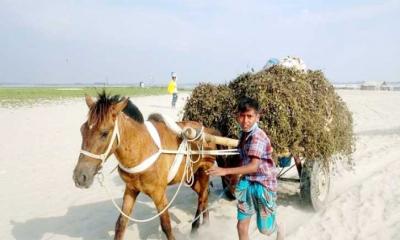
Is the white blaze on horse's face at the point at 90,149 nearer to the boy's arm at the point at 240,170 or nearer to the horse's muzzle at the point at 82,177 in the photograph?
the horse's muzzle at the point at 82,177

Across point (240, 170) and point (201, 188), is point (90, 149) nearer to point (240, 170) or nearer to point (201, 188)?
point (240, 170)

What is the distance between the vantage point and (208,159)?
5473 mm

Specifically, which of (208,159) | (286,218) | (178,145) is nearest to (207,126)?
(208,159)

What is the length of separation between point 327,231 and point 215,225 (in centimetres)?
163

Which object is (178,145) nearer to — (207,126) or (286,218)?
(207,126)

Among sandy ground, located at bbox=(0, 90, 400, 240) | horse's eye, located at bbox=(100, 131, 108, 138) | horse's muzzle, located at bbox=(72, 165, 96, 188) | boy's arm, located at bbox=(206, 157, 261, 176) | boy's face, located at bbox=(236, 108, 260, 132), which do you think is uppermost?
boy's face, located at bbox=(236, 108, 260, 132)

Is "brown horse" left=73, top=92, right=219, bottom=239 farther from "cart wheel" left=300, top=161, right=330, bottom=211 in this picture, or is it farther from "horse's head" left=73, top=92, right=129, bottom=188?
"cart wheel" left=300, top=161, right=330, bottom=211

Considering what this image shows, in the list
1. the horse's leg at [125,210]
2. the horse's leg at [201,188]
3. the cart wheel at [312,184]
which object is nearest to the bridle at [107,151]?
the horse's leg at [125,210]

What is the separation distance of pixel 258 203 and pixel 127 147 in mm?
1468

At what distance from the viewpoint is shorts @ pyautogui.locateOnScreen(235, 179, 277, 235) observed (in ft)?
12.6

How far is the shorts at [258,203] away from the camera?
3.85 meters

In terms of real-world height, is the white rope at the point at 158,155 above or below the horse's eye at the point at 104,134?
below

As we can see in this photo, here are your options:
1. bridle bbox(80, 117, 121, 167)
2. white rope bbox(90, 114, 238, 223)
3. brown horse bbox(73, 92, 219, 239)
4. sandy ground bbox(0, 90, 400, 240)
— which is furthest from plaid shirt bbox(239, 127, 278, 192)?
sandy ground bbox(0, 90, 400, 240)

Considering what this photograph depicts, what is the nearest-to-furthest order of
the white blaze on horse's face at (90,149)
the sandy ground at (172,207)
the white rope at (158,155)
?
the white blaze on horse's face at (90,149)
the white rope at (158,155)
the sandy ground at (172,207)
